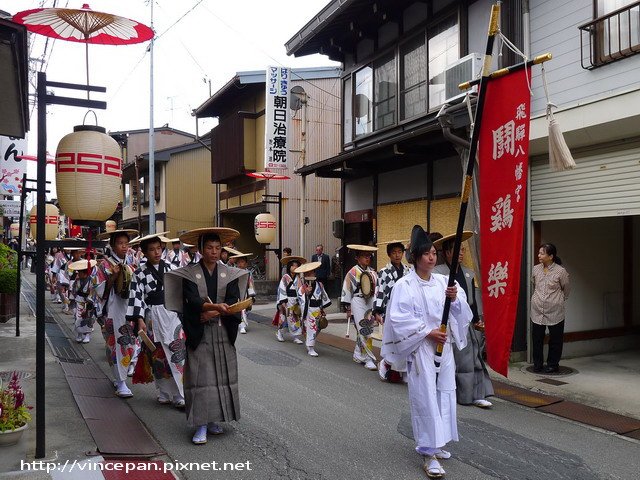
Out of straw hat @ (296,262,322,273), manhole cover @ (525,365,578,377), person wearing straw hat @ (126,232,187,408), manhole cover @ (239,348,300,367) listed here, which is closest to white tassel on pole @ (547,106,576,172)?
person wearing straw hat @ (126,232,187,408)

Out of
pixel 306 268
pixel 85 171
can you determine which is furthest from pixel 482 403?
pixel 85 171

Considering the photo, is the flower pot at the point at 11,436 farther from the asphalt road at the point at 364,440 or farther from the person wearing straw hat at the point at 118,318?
the person wearing straw hat at the point at 118,318

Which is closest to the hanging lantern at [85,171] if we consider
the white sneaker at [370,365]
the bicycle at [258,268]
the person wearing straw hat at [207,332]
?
the person wearing straw hat at [207,332]

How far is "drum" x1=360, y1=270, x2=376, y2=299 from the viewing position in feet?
30.3

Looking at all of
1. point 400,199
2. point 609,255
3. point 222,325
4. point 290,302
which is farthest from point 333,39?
point 222,325

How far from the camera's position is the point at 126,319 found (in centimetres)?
675

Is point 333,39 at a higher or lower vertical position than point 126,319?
higher

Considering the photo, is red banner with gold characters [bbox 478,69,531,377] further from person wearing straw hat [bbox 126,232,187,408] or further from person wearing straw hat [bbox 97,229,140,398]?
person wearing straw hat [bbox 97,229,140,398]

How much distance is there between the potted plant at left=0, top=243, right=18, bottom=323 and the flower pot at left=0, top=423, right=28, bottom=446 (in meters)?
8.13

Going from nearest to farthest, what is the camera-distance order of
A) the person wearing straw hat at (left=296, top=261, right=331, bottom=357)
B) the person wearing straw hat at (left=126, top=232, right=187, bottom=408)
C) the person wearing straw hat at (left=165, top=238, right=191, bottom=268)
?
the person wearing straw hat at (left=126, top=232, right=187, bottom=408)
the person wearing straw hat at (left=165, top=238, right=191, bottom=268)
the person wearing straw hat at (left=296, top=261, right=331, bottom=357)

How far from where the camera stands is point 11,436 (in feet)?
15.6

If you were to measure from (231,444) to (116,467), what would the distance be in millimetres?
1103

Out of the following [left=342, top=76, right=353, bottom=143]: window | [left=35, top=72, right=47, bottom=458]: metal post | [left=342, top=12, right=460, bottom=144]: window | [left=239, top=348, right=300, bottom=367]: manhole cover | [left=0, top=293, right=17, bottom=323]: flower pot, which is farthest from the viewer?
[left=342, top=76, right=353, bottom=143]: window

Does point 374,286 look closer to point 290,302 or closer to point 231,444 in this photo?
point 290,302
